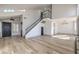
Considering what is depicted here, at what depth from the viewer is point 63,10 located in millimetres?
2502

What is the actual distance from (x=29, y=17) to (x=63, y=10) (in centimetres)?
87

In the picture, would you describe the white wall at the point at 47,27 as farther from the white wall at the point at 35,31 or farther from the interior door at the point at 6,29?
the interior door at the point at 6,29

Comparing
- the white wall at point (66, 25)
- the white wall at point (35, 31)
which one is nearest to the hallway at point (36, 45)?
the white wall at point (35, 31)

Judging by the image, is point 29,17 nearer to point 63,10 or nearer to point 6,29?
point 6,29

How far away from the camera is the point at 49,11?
8.48ft

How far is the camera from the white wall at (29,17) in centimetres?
266

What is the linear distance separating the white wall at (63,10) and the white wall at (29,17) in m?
0.43

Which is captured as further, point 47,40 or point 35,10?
point 47,40

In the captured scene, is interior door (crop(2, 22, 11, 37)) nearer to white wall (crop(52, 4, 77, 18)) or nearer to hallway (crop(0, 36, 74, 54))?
hallway (crop(0, 36, 74, 54))
